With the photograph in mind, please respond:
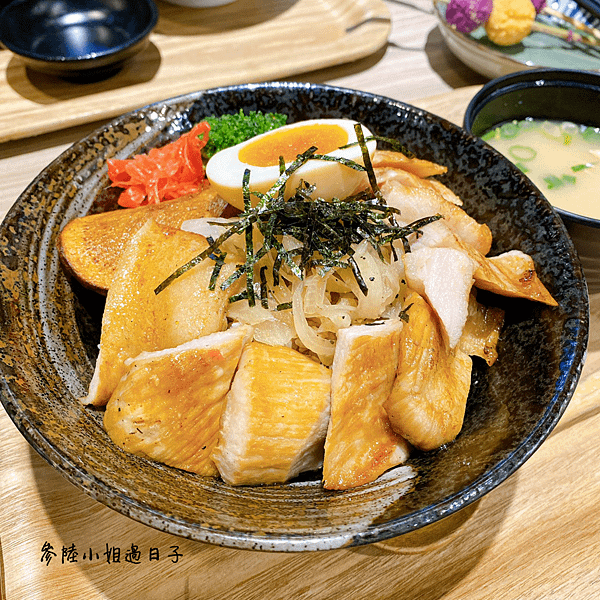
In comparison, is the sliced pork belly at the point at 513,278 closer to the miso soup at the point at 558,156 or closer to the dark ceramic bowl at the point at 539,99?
the miso soup at the point at 558,156

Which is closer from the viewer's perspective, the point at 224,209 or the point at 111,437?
the point at 111,437

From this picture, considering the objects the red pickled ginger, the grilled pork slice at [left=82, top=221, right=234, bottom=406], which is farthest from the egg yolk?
the grilled pork slice at [left=82, top=221, right=234, bottom=406]

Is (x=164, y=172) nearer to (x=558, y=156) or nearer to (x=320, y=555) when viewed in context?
(x=320, y=555)

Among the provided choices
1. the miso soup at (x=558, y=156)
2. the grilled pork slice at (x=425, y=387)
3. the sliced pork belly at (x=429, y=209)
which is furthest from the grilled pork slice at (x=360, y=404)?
the miso soup at (x=558, y=156)

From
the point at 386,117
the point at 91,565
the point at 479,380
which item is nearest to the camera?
the point at 91,565

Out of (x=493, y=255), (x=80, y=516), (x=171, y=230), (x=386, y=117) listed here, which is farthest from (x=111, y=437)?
(x=386, y=117)

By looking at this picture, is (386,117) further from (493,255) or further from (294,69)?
(294,69)

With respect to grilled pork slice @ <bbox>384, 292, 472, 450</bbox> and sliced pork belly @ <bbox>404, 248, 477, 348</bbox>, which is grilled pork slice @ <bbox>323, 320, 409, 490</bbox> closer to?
grilled pork slice @ <bbox>384, 292, 472, 450</bbox>

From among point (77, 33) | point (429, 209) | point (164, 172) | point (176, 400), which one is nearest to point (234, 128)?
point (164, 172)
